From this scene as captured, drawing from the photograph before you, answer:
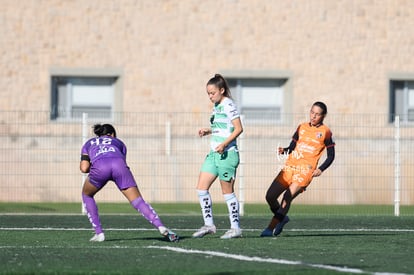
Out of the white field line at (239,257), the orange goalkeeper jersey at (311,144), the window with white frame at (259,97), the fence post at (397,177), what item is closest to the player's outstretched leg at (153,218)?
the white field line at (239,257)

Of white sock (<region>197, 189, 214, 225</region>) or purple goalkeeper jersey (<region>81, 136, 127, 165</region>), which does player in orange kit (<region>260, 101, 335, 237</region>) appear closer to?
white sock (<region>197, 189, 214, 225</region>)

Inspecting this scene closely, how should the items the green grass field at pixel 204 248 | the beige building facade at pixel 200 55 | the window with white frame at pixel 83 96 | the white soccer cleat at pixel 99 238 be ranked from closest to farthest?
the green grass field at pixel 204 248, the white soccer cleat at pixel 99 238, the beige building facade at pixel 200 55, the window with white frame at pixel 83 96


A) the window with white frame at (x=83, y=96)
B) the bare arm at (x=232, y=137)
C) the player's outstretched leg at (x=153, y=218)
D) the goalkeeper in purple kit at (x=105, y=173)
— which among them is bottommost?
the player's outstretched leg at (x=153, y=218)

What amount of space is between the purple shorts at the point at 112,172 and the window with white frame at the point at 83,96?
51.1 ft

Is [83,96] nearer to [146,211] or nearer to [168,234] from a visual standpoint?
[146,211]

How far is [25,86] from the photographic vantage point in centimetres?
2984

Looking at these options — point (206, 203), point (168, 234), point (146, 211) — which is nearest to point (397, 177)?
point (206, 203)

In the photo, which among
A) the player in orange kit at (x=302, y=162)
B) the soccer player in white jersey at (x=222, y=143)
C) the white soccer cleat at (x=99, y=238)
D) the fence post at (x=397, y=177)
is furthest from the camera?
the fence post at (x=397, y=177)

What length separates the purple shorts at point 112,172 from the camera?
14.7 metres

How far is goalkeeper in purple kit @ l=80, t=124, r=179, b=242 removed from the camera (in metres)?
14.7

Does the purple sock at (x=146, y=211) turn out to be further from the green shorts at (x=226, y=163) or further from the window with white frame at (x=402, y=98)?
the window with white frame at (x=402, y=98)

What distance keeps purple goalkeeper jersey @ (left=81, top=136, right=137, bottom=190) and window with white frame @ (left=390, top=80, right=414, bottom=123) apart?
1751 centimetres

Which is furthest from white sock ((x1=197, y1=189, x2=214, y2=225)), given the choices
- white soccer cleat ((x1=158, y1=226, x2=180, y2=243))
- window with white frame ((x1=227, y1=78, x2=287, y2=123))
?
window with white frame ((x1=227, y1=78, x2=287, y2=123))

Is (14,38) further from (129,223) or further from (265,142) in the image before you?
(129,223)
